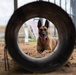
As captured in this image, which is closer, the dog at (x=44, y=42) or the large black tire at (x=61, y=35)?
the large black tire at (x=61, y=35)

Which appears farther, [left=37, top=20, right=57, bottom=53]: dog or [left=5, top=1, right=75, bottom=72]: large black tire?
[left=37, top=20, right=57, bottom=53]: dog

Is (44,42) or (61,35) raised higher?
(61,35)

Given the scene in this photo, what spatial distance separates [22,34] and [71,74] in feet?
16.0

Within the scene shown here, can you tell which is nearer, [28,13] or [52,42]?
[28,13]

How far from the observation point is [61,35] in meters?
3.08

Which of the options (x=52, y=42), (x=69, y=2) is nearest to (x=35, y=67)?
(x=52, y=42)

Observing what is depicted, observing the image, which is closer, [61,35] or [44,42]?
[61,35]

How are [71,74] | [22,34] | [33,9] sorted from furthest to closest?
[22,34], [33,9], [71,74]

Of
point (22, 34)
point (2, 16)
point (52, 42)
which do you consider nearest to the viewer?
point (52, 42)

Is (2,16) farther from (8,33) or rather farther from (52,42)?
(8,33)

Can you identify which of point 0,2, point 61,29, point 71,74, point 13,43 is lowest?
point 71,74

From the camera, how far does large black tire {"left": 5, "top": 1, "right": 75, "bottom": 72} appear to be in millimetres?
2826

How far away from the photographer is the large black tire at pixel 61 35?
9.27 feet

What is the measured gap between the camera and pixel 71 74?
274cm
